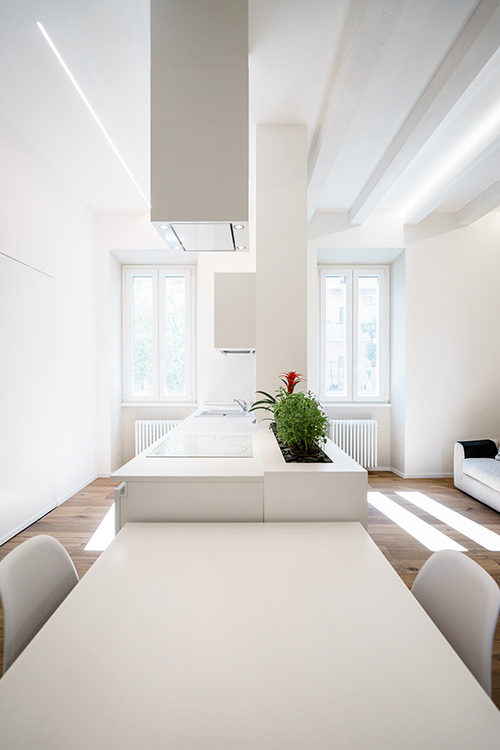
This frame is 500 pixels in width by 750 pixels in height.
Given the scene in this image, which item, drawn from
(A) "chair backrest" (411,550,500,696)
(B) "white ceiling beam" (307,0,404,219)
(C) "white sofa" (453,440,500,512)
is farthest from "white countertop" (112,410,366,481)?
(C) "white sofa" (453,440,500,512)

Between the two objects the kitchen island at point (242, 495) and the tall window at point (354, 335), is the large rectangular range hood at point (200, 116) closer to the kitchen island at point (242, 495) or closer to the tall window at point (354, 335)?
the kitchen island at point (242, 495)

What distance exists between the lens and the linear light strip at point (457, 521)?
130 inches

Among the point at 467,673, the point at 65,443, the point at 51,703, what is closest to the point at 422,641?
the point at 467,673

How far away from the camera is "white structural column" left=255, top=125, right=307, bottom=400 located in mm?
3195

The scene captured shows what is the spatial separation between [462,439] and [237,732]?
515 centimetres

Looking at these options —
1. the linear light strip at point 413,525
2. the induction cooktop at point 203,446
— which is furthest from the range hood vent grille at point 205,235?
the linear light strip at point 413,525

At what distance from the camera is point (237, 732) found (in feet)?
2.27

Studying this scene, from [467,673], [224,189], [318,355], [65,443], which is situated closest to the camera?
[467,673]

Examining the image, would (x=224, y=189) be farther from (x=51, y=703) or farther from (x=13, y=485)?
(x=13, y=485)

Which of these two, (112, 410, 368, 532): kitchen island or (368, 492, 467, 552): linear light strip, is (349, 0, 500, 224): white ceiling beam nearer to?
(112, 410, 368, 532): kitchen island

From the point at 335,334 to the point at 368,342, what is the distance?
45 centimetres

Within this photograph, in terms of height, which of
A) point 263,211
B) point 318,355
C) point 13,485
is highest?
point 263,211

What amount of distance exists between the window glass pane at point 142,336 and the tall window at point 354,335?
2.30m

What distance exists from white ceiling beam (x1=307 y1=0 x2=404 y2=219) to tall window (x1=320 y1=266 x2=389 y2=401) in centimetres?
229
